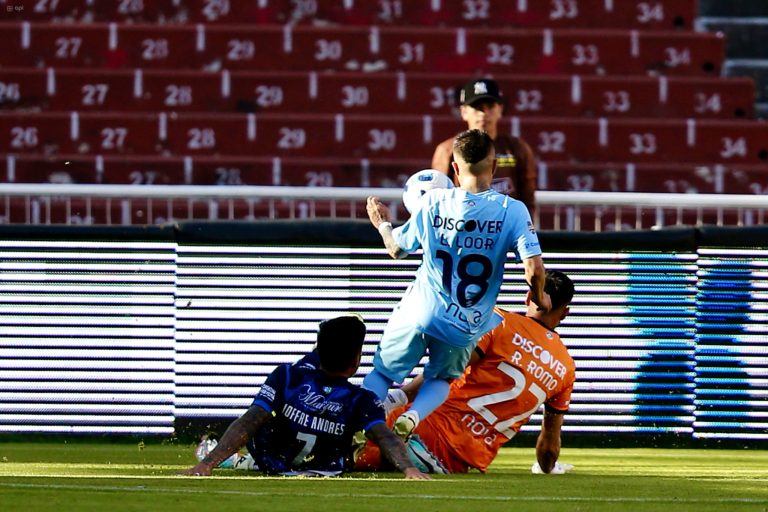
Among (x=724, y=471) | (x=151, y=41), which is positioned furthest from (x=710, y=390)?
(x=151, y=41)

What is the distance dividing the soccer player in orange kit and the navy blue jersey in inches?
29.2

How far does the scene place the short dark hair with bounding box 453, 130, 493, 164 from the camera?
6.39 meters

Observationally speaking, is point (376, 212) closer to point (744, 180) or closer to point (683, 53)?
point (744, 180)

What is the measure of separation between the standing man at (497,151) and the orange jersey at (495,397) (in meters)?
1.38

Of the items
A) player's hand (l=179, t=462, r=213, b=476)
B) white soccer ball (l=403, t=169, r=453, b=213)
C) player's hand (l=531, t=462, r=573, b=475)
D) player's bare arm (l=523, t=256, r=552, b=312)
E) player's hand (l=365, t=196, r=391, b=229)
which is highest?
white soccer ball (l=403, t=169, r=453, b=213)

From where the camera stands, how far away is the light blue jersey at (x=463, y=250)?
632 cm

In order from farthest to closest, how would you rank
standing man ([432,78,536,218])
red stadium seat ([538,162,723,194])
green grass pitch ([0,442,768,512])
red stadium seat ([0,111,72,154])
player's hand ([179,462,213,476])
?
red stadium seat ([0,111,72,154]), red stadium seat ([538,162,723,194]), standing man ([432,78,536,218]), player's hand ([179,462,213,476]), green grass pitch ([0,442,768,512])

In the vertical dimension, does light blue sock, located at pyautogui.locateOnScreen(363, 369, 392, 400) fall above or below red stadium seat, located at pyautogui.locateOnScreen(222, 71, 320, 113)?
below

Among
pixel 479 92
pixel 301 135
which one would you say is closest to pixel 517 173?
pixel 479 92

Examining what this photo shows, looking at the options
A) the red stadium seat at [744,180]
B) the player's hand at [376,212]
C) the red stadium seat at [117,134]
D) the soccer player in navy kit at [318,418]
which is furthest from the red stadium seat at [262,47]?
the soccer player in navy kit at [318,418]

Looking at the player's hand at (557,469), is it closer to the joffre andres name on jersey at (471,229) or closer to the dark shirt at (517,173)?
the joffre andres name on jersey at (471,229)

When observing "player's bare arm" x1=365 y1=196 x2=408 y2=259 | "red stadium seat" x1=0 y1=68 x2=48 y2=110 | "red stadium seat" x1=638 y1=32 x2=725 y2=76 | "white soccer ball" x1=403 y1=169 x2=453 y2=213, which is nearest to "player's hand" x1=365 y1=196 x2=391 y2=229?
"player's bare arm" x1=365 y1=196 x2=408 y2=259

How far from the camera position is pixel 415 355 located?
6.57 metres

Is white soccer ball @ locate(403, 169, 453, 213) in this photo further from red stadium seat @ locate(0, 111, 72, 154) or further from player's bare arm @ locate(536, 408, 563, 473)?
red stadium seat @ locate(0, 111, 72, 154)
